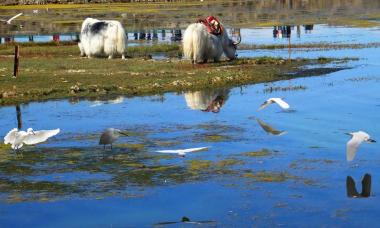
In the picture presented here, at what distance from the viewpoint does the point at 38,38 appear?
1807 inches

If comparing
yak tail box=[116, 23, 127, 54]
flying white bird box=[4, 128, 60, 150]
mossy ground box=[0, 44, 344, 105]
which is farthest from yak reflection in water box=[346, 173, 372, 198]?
yak tail box=[116, 23, 127, 54]

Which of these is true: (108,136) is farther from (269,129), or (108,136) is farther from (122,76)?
(122,76)

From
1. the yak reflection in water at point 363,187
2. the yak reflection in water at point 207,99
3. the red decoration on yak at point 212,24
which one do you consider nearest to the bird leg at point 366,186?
the yak reflection in water at point 363,187

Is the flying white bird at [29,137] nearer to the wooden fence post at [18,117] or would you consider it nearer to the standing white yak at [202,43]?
the wooden fence post at [18,117]

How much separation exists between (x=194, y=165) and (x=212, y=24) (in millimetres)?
16890

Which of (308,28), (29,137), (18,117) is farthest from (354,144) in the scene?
(308,28)

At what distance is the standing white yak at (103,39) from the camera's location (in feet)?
100.0

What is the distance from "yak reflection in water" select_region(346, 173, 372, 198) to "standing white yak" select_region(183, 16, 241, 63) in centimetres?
1671

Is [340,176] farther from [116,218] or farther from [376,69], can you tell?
[376,69]

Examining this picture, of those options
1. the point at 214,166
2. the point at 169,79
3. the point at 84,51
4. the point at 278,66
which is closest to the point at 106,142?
the point at 214,166

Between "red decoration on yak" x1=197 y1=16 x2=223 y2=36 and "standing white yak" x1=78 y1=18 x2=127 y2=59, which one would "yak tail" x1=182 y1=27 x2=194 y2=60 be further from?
"standing white yak" x1=78 y1=18 x2=127 y2=59

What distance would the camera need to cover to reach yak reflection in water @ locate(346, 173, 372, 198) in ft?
30.3

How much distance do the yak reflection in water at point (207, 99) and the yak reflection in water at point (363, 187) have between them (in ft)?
21.6

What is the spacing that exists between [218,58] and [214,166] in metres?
17.3
